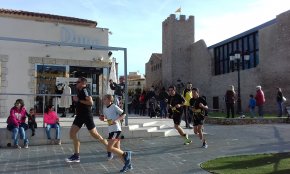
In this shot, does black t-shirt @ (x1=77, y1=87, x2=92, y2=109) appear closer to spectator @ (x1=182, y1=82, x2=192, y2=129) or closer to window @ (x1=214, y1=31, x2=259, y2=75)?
spectator @ (x1=182, y1=82, x2=192, y2=129)

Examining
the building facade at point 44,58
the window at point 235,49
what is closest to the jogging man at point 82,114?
the building facade at point 44,58

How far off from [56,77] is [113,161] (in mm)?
10887

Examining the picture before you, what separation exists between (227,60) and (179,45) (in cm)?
910

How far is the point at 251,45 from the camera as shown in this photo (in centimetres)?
3794

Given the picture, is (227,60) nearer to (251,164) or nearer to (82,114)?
(251,164)

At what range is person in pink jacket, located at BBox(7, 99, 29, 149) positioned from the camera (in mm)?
10836

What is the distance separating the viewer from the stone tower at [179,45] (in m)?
49.6

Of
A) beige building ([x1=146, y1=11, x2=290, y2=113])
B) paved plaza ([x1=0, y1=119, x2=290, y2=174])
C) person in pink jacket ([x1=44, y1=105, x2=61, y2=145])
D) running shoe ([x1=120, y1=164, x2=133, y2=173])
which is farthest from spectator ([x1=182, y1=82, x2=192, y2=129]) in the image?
beige building ([x1=146, y1=11, x2=290, y2=113])

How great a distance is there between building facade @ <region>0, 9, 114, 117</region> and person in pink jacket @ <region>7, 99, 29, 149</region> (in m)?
5.65

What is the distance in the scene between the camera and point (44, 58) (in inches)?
733

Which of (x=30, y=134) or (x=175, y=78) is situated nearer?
(x=30, y=134)

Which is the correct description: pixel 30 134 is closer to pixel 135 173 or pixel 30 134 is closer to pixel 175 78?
pixel 135 173

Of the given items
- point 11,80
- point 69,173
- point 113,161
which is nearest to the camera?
point 69,173

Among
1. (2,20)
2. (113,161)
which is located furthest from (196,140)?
(2,20)
